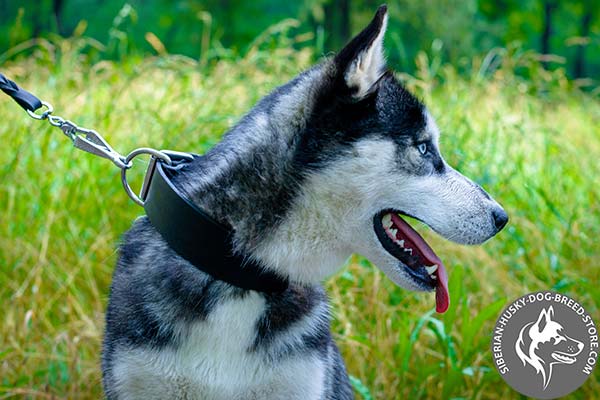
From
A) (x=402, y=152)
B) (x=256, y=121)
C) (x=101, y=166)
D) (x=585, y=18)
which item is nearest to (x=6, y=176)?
(x=101, y=166)

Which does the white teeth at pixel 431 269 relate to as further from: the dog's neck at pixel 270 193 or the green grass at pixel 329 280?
the green grass at pixel 329 280

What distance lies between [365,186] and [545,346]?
1518 mm

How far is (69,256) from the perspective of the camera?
444cm

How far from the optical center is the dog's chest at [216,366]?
2484 mm

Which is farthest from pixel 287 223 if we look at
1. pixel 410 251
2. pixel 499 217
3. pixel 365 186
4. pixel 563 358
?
pixel 563 358

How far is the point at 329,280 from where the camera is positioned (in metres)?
4.16

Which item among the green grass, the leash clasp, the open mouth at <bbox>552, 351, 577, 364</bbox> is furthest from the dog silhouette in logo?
the leash clasp

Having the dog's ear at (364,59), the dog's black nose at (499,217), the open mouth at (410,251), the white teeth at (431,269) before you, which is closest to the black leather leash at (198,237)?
the open mouth at (410,251)

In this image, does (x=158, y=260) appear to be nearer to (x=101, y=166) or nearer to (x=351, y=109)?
(x=351, y=109)

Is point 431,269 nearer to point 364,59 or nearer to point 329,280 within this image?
point 364,59

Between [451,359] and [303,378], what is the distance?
4.09 ft

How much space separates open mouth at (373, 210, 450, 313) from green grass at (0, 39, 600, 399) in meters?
0.99

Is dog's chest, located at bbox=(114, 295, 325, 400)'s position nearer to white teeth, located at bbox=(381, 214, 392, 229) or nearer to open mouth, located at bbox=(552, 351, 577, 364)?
white teeth, located at bbox=(381, 214, 392, 229)

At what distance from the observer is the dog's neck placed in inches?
98.1
